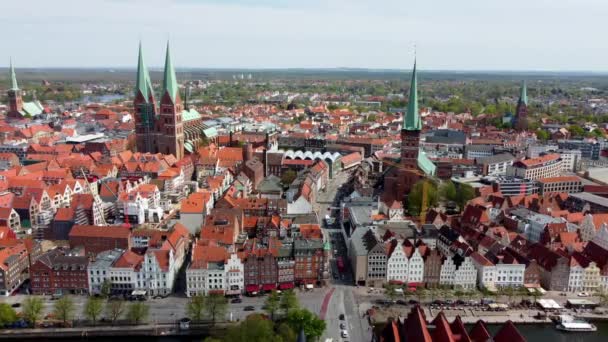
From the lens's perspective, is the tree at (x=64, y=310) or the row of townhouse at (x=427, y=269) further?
the row of townhouse at (x=427, y=269)

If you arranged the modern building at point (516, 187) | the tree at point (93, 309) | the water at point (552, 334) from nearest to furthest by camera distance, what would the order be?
the tree at point (93, 309) < the water at point (552, 334) < the modern building at point (516, 187)

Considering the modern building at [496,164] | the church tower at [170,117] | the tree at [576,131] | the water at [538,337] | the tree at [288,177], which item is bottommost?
the water at [538,337]

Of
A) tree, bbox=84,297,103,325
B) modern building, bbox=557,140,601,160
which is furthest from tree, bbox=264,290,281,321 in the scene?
modern building, bbox=557,140,601,160

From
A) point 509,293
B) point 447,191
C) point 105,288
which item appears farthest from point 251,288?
point 447,191

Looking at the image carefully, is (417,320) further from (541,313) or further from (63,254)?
(63,254)

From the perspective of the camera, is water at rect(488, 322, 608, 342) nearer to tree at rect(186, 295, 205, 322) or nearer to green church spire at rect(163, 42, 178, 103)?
tree at rect(186, 295, 205, 322)

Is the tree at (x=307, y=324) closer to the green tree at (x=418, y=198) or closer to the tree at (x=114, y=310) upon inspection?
the tree at (x=114, y=310)

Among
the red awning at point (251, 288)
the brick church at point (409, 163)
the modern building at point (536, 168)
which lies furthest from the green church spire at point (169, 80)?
the modern building at point (536, 168)

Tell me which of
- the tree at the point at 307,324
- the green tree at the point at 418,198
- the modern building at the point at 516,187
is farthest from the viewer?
the modern building at the point at 516,187
